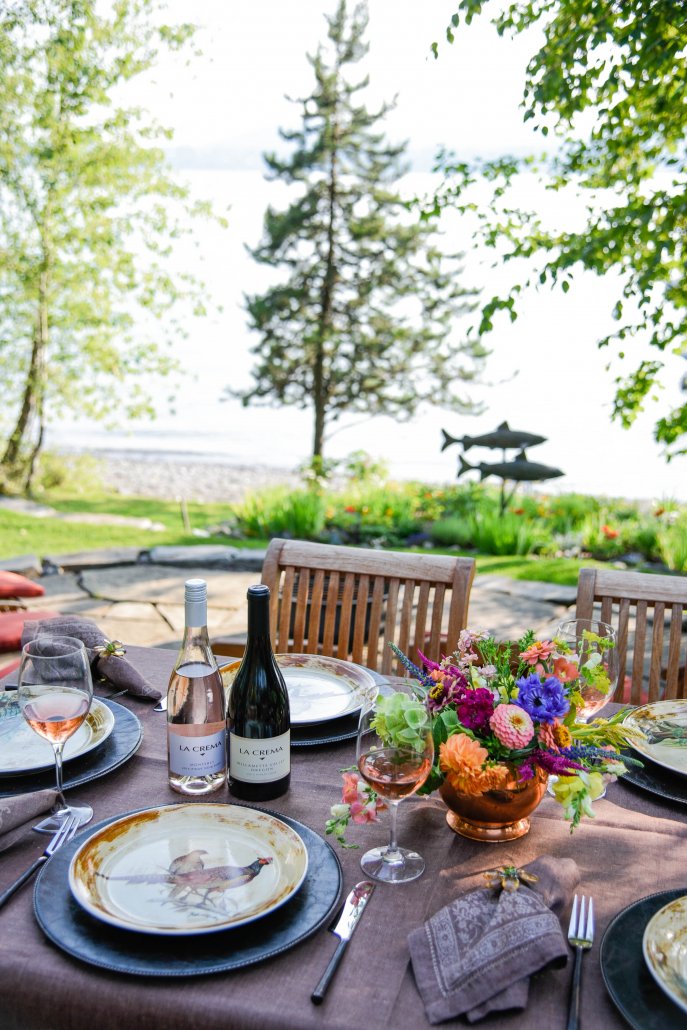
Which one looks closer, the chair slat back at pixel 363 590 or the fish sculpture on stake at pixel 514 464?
the chair slat back at pixel 363 590

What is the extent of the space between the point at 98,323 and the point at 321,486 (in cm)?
317

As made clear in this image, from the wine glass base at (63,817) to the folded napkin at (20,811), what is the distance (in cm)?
1

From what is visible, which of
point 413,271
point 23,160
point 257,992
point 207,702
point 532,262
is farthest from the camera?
point 413,271

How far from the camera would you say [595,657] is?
128 cm

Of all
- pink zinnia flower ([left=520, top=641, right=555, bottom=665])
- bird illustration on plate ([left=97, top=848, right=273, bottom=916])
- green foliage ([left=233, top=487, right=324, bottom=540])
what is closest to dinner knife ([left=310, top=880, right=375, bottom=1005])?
bird illustration on plate ([left=97, top=848, right=273, bottom=916])

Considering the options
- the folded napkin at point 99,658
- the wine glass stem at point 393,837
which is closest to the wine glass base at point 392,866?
the wine glass stem at point 393,837

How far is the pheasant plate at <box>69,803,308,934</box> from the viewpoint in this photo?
3.09 ft

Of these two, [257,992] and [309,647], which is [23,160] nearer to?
[309,647]

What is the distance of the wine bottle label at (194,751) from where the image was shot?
1237 mm

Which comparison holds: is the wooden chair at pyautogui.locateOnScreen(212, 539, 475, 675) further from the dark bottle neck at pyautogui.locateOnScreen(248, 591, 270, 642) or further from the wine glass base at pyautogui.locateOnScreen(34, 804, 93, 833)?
the wine glass base at pyautogui.locateOnScreen(34, 804, 93, 833)

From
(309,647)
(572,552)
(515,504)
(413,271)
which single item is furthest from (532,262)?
(413,271)

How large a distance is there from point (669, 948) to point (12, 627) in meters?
2.55

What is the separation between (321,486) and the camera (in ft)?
32.5

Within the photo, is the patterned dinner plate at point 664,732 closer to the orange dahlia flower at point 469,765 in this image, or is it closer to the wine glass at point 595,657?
the wine glass at point 595,657
